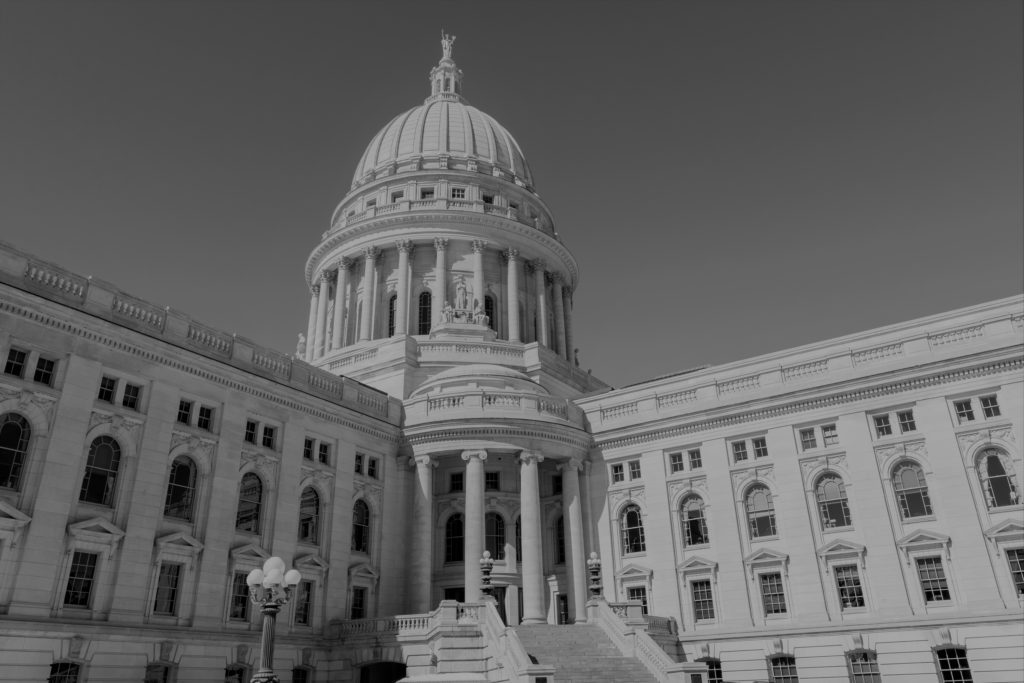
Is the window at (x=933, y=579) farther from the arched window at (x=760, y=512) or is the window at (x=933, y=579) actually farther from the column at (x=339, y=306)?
the column at (x=339, y=306)

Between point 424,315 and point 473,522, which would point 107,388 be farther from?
point 424,315

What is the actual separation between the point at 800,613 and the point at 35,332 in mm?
35903

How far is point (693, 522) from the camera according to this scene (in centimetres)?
4288

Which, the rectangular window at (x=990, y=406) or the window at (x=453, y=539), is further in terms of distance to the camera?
the window at (x=453, y=539)

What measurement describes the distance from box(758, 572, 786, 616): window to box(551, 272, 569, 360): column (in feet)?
106

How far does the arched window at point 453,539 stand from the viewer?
1796 inches

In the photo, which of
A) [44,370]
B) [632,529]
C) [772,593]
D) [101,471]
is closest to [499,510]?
[632,529]

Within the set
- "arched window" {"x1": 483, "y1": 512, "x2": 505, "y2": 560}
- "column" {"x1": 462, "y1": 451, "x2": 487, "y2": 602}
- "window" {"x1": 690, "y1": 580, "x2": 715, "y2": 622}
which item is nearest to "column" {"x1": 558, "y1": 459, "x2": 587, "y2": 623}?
"arched window" {"x1": 483, "y1": 512, "x2": 505, "y2": 560}

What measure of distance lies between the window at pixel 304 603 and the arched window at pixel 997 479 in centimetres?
3192

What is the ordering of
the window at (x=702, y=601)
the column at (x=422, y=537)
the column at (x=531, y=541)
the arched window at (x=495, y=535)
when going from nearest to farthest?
the window at (x=702, y=601) → the column at (x=531, y=541) → the column at (x=422, y=537) → the arched window at (x=495, y=535)

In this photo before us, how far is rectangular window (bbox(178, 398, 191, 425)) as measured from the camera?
34.8 meters

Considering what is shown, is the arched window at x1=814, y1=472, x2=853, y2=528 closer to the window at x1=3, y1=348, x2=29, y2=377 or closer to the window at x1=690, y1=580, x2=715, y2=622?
the window at x1=690, y1=580, x2=715, y2=622

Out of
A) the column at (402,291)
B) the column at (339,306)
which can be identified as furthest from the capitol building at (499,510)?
the column at (339,306)

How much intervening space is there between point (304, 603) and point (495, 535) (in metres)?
12.1
